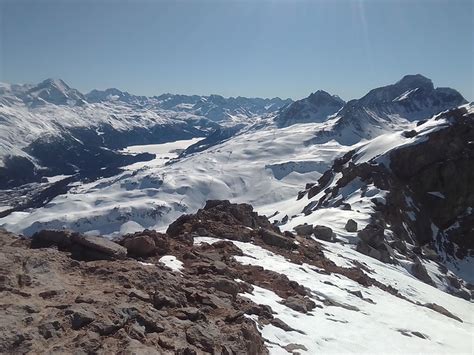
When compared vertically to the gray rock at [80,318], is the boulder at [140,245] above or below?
above

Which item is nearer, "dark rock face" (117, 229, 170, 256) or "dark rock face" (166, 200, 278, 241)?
"dark rock face" (117, 229, 170, 256)

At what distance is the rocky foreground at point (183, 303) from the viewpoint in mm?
10984

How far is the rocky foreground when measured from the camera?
10984 millimetres

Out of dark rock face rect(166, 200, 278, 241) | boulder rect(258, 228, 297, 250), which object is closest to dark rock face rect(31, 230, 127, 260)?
dark rock face rect(166, 200, 278, 241)

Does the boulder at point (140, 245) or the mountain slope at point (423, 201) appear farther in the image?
the mountain slope at point (423, 201)

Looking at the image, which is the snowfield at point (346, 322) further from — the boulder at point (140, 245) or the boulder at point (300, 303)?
the boulder at point (140, 245)

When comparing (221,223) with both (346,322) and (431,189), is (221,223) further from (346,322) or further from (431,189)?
(431,189)

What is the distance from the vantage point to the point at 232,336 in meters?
12.4

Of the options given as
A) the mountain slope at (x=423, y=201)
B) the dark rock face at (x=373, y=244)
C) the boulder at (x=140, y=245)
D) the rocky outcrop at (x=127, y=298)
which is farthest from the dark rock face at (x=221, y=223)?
the mountain slope at (x=423, y=201)

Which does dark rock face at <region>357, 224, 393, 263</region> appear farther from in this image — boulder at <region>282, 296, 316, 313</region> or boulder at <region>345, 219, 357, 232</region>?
boulder at <region>282, 296, 316, 313</region>

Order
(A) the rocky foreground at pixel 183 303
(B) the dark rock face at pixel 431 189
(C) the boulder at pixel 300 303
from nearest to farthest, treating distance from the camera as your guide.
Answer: (A) the rocky foreground at pixel 183 303 → (C) the boulder at pixel 300 303 → (B) the dark rock face at pixel 431 189

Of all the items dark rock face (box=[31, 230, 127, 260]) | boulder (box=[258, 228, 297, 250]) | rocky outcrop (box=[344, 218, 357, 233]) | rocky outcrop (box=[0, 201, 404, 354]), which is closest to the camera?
rocky outcrop (box=[0, 201, 404, 354])

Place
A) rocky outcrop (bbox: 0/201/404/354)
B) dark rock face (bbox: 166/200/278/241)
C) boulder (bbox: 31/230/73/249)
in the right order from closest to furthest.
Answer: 1. rocky outcrop (bbox: 0/201/404/354)
2. boulder (bbox: 31/230/73/249)
3. dark rock face (bbox: 166/200/278/241)

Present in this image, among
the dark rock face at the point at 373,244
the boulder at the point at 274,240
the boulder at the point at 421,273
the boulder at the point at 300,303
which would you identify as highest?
the boulder at the point at 274,240
